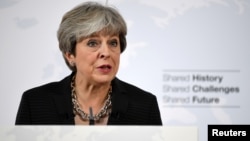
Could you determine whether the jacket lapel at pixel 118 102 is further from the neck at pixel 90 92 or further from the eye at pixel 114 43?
the eye at pixel 114 43

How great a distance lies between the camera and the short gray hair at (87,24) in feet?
9.56

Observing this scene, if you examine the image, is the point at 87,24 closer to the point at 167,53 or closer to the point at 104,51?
the point at 104,51

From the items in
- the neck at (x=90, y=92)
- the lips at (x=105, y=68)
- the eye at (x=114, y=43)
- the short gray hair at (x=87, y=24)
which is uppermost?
the short gray hair at (x=87, y=24)

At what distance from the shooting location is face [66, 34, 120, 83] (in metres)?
2.91

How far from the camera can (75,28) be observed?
2.92 meters

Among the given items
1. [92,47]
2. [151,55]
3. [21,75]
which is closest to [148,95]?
[151,55]

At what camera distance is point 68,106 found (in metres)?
2.96

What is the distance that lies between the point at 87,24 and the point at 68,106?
0.46m

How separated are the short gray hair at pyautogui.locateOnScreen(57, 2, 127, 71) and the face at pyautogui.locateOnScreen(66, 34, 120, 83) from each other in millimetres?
31

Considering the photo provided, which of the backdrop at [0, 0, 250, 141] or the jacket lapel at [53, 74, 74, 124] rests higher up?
the backdrop at [0, 0, 250, 141]

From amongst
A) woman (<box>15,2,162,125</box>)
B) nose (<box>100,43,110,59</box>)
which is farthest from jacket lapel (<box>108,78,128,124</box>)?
nose (<box>100,43,110,59</box>)

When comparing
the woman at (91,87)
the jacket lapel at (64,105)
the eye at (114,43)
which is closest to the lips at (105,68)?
the woman at (91,87)

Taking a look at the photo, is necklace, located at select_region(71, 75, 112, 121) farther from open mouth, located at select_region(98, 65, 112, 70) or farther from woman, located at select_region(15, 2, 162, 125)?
open mouth, located at select_region(98, 65, 112, 70)

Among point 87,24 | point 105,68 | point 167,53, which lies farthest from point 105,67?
point 167,53
